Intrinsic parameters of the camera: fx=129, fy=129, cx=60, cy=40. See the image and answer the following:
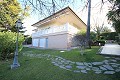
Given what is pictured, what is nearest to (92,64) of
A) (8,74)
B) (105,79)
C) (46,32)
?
(105,79)

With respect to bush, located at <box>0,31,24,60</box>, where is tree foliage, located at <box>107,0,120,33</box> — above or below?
above

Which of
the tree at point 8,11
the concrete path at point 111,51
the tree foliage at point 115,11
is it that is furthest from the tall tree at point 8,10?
the concrete path at point 111,51

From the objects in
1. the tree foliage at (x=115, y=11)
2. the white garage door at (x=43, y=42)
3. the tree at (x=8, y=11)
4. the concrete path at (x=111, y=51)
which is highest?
the tree at (x=8, y=11)

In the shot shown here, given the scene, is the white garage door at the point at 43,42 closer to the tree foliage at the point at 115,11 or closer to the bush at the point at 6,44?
the bush at the point at 6,44

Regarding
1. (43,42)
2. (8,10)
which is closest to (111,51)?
(8,10)

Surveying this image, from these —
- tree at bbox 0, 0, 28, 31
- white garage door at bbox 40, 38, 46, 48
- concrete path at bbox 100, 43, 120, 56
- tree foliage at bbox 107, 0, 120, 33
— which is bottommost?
concrete path at bbox 100, 43, 120, 56

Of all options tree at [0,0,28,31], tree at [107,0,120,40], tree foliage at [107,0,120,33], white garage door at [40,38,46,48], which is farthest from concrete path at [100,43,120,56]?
white garage door at [40,38,46,48]

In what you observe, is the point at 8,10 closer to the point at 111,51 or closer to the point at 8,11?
the point at 8,11

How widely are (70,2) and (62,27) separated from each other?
14051 mm

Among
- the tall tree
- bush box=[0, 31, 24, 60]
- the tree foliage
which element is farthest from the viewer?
bush box=[0, 31, 24, 60]

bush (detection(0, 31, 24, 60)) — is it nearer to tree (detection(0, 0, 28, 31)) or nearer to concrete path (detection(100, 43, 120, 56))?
tree (detection(0, 0, 28, 31))

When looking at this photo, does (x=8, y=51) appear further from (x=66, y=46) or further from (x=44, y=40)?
(x=44, y=40)

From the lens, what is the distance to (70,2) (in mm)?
4645

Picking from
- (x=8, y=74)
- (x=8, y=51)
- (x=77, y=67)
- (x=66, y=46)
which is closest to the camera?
(x=8, y=74)
